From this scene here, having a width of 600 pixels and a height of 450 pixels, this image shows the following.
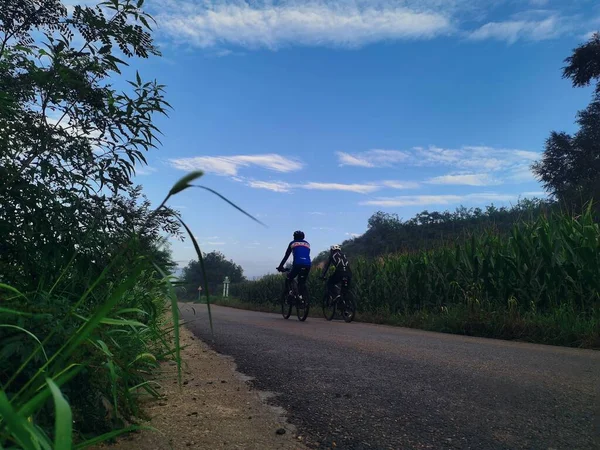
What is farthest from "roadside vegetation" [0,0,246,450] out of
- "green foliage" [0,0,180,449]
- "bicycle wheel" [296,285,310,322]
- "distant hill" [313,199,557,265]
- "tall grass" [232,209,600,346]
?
"distant hill" [313,199,557,265]

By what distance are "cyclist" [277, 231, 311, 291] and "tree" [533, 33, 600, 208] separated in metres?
17.6

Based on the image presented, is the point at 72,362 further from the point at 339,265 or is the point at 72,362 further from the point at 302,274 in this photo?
the point at 339,265

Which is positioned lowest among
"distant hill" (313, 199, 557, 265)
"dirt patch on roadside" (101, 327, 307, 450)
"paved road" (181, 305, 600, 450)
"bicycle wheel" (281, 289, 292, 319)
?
"dirt patch on roadside" (101, 327, 307, 450)

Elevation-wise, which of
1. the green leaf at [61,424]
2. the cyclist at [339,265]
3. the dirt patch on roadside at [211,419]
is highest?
the cyclist at [339,265]

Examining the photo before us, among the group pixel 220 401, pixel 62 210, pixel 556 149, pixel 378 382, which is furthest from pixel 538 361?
pixel 556 149

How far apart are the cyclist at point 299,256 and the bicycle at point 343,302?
91cm

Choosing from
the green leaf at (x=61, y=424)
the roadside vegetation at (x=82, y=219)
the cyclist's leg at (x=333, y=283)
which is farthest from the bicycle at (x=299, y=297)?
the green leaf at (x=61, y=424)

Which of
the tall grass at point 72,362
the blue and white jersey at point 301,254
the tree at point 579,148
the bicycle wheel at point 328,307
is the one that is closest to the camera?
the tall grass at point 72,362

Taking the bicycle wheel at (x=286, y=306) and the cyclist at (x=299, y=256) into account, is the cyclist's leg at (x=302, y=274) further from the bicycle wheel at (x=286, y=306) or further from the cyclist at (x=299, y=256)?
the bicycle wheel at (x=286, y=306)

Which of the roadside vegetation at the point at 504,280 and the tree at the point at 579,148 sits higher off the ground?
the tree at the point at 579,148

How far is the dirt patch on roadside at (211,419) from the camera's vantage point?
1.97 meters

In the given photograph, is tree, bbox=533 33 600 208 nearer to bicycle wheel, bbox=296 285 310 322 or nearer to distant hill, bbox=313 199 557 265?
distant hill, bbox=313 199 557 265

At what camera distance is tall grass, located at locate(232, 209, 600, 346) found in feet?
22.3

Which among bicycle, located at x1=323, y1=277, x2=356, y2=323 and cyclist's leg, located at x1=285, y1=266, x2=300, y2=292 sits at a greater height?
cyclist's leg, located at x1=285, y1=266, x2=300, y2=292
